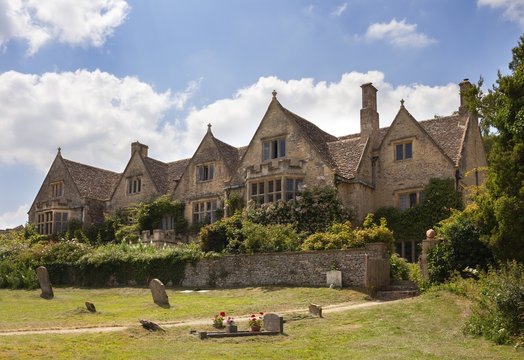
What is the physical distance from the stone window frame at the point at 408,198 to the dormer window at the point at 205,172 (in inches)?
537

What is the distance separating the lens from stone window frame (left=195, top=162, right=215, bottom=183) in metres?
46.2

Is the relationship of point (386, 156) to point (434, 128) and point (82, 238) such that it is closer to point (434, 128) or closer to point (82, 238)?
point (434, 128)

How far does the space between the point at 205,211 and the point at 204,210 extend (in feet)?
0.62

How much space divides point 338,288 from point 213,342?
10.7 m

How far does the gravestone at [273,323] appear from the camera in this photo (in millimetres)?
19172

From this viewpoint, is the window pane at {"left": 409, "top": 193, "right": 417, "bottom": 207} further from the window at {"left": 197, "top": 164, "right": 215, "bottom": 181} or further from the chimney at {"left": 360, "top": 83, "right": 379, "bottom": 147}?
the window at {"left": 197, "top": 164, "right": 215, "bottom": 181}

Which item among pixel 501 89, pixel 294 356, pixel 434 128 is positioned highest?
pixel 434 128

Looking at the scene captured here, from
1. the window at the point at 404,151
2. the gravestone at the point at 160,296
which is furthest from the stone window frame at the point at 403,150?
the gravestone at the point at 160,296

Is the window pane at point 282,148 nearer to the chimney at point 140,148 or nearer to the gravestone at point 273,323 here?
the chimney at point 140,148

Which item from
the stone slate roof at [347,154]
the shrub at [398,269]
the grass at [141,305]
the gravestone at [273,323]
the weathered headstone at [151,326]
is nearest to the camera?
the gravestone at [273,323]

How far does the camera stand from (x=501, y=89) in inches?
851

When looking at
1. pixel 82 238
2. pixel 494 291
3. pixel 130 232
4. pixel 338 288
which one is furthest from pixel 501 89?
pixel 82 238

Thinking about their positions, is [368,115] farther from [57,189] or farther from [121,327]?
[57,189]

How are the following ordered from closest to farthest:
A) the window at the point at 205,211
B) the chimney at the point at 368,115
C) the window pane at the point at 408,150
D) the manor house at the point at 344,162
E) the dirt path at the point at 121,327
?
the dirt path at the point at 121,327, the manor house at the point at 344,162, the window pane at the point at 408,150, the chimney at the point at 368,115, the window at the point at 205,211
